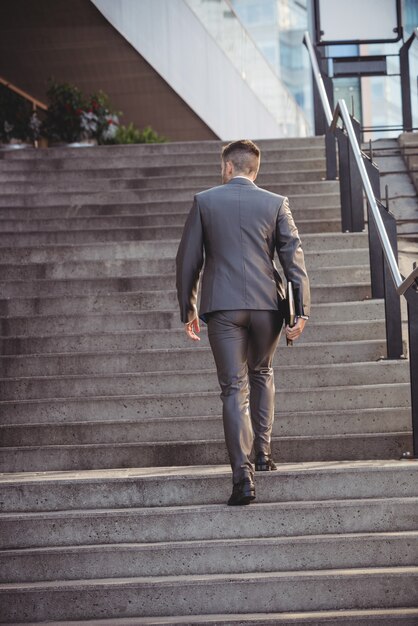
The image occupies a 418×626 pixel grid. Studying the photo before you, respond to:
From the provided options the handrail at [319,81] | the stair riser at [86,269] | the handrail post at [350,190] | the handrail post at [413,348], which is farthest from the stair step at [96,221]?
the handrail post at [413,348]

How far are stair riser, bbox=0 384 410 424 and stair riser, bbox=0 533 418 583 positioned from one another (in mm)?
1451

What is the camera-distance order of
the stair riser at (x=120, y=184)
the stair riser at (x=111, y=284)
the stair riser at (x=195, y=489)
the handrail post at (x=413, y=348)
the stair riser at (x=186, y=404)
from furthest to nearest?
1. the stair riser at (x=120, y=184)
2. the stair riser at (x=111, y=284)
3. the stair riser at (x=186, y=404)
4. the handrail post at (x=413, y=348)
5. the stair riser at (x=195, y=489)

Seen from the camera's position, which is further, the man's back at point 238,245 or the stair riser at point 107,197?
the stair riser at point 107,197

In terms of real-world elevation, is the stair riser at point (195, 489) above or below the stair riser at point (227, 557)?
above

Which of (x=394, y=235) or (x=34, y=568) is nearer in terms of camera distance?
(x=34, y=568)

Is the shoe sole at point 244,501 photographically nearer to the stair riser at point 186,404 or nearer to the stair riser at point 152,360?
the stair riser at point 186,404

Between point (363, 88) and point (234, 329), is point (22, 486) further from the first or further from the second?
point (363, 88)

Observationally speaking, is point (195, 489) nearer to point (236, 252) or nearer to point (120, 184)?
point (236, 252)

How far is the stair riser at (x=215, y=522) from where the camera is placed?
4.88 m

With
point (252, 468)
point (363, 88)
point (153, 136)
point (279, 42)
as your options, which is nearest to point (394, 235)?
point (252, 468)

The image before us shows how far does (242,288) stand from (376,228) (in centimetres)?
177

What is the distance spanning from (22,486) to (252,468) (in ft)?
3.67

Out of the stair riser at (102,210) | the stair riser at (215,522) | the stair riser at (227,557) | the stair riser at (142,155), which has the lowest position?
the stair riser at (227,557)

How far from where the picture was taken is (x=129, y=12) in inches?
545
